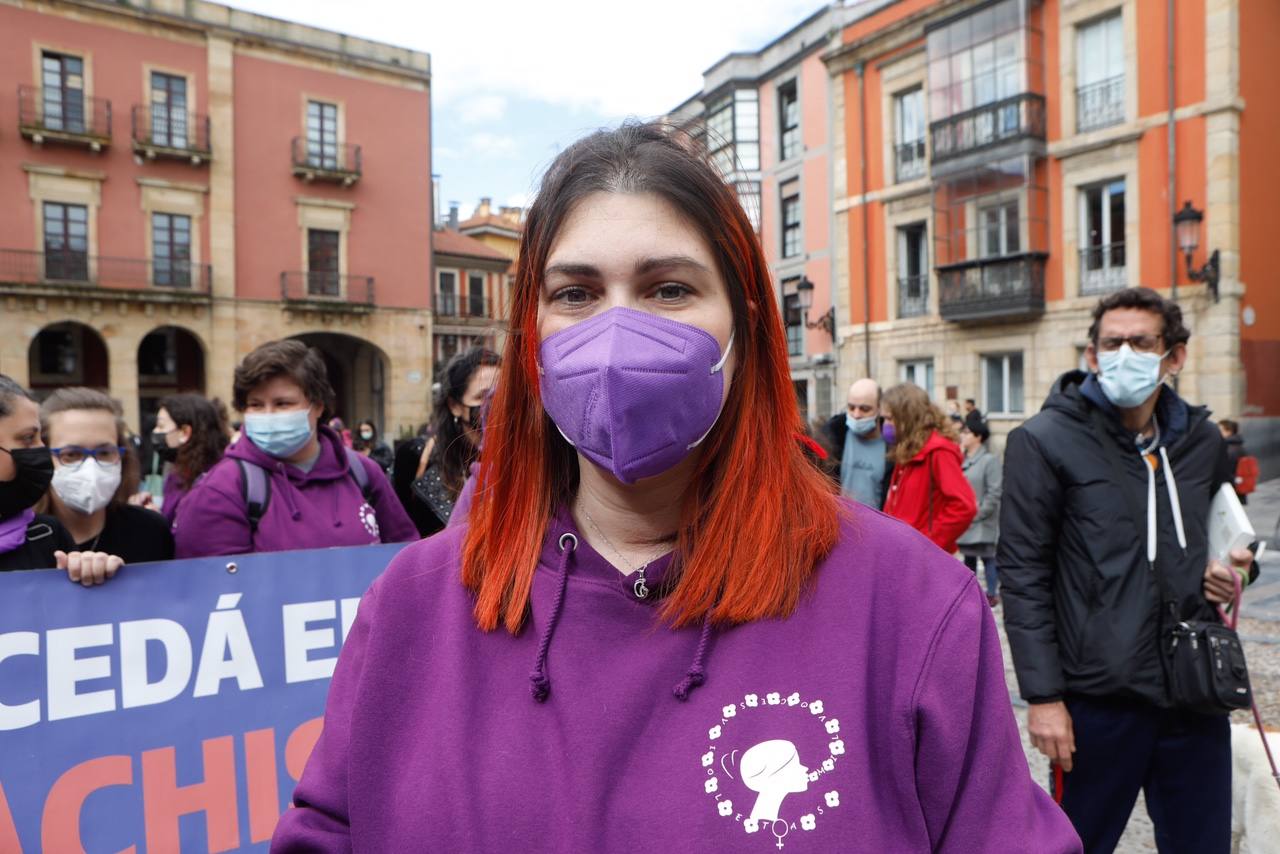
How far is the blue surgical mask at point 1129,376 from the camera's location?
2711 mm

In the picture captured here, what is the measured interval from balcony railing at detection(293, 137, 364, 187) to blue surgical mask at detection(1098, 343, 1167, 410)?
26.4 meters

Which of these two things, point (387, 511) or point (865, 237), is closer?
point (387, 511)

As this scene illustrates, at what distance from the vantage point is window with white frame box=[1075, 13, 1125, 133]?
17.0 metres

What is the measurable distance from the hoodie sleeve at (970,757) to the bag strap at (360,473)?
299 centimetres

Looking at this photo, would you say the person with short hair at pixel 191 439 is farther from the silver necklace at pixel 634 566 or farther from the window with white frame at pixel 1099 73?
the window with white frame at pixel 1099 73

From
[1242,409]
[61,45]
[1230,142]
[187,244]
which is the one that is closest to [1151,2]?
[1230,142]

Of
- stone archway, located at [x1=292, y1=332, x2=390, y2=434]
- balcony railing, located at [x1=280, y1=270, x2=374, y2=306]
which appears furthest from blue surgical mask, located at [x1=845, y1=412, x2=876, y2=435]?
stone archway, located at [x1=292, y1=332, x2=390, y2=434]

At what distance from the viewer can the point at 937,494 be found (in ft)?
16.9

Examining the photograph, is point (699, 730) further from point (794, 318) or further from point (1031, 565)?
point (794, 318)

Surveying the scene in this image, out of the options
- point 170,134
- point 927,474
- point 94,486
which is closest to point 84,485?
point 94,486

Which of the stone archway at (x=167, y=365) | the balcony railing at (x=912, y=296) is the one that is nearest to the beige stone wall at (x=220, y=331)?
the stone archway at (x=167, y=365)

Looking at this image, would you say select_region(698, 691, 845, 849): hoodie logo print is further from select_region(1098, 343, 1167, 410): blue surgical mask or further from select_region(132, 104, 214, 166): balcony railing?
select_region(132, 104, 214, 166): balcony railing

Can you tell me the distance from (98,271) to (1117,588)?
86.2 feet

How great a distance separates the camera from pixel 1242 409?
1573cm
